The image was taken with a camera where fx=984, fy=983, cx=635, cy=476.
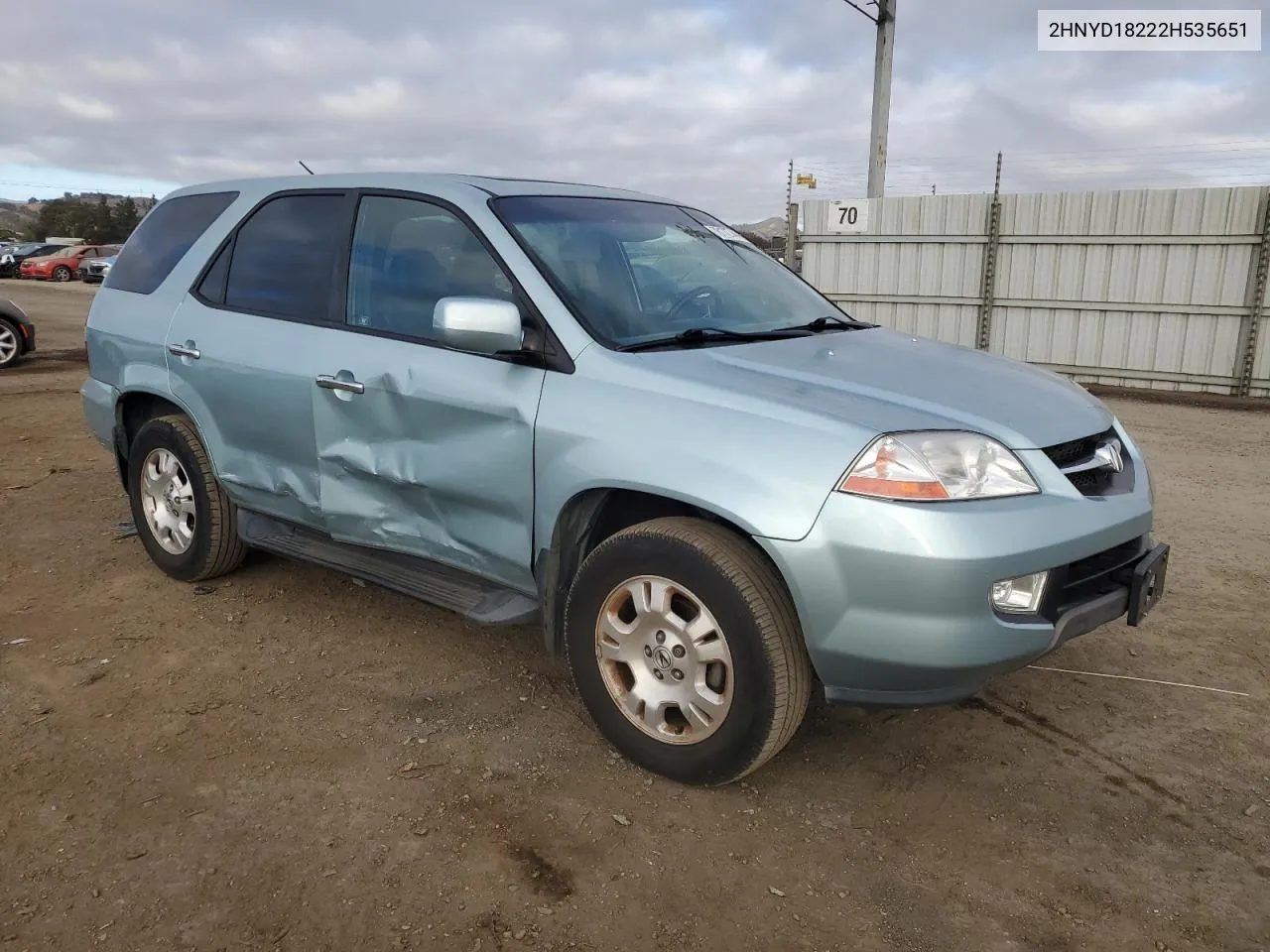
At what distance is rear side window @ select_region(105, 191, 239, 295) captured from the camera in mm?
4480

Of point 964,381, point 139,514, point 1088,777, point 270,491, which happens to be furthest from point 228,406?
point 1088,777

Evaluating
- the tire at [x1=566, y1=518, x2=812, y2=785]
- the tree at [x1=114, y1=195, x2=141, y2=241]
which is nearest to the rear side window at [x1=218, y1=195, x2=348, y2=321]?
the tire at [x1=566, y1=518, x2=812, y2=785]

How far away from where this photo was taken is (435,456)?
3.35m

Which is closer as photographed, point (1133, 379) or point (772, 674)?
point (772, 674)

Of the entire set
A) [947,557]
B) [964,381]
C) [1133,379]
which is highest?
[964,381]

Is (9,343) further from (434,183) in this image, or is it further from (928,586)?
(928,586)

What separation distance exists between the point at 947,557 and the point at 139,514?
389cm

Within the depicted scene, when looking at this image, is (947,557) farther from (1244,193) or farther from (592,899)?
(1244,193)

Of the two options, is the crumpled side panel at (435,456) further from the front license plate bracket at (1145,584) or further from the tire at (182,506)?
the front license plate bracket at (1145,584)

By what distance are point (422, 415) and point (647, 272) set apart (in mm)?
966

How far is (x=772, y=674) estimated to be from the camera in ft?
8.70

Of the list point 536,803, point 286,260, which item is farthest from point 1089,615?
point 286,260

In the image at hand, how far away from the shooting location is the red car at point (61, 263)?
32869mm

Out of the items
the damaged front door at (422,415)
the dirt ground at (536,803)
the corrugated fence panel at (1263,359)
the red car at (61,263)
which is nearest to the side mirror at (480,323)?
the damaged front door at (422,415)
